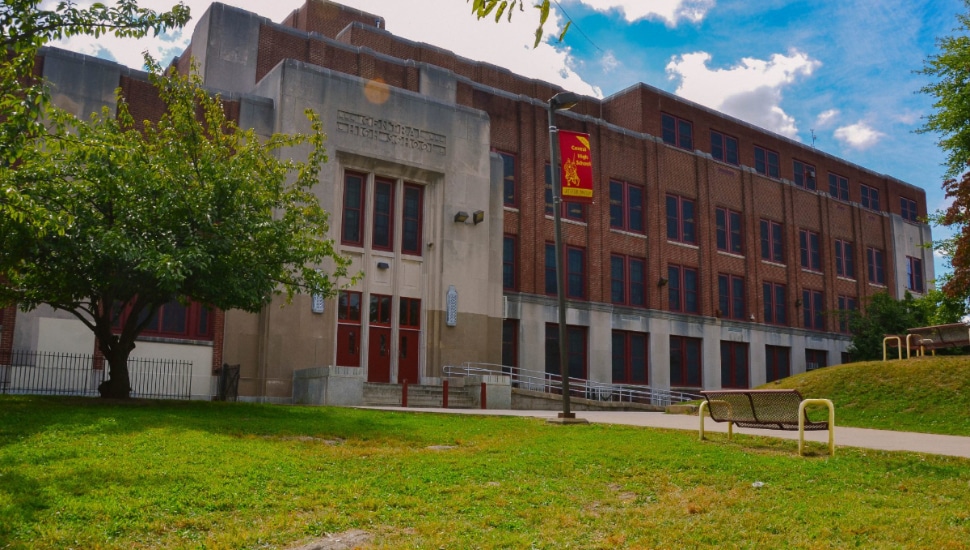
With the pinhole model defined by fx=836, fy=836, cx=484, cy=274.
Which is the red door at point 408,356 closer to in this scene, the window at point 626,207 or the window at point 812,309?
the window at point 626,207

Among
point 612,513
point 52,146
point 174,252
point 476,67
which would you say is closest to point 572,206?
point 476,67

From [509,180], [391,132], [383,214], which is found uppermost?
[391,132]

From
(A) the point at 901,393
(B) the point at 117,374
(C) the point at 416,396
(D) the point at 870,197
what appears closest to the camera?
(B) the point at 117,374

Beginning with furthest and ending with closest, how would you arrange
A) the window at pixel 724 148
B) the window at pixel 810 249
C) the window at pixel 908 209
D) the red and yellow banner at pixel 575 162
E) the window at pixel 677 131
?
1. the window at pixel 908 209
2. the window at pixel 810 249
3. the window at pixel 724 148
4. the window at pixel 677 131
5. the red and yellow banner at pixel 575 162

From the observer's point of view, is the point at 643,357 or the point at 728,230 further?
the point at 728,230

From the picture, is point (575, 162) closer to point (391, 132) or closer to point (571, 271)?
point (391, 132)

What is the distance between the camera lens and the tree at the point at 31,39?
35.8 feet

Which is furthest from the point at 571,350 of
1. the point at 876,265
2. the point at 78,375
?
the point at 876,265

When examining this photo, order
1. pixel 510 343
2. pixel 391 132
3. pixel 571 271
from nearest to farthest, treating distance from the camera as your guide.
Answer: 1. pixel 391 132
2. pixel 510 343
3. pixel 571 271

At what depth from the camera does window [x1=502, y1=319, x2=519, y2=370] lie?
35906 millimetres

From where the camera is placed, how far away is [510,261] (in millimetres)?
36469

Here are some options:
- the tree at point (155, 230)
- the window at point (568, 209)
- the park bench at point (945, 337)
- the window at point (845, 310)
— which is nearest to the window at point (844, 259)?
the window at point (845, 310)

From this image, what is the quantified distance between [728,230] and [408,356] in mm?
22140

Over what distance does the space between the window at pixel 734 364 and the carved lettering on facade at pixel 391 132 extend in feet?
68.3
